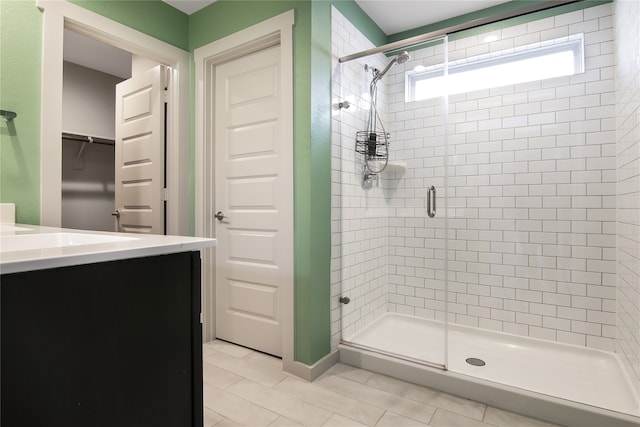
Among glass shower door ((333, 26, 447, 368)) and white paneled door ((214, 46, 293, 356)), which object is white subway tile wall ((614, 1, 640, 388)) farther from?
white paneled door ((214, 46, 293, 356))

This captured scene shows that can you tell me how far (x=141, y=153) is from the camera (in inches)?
108

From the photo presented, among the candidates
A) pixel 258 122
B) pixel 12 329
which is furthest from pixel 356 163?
pixel 12 329

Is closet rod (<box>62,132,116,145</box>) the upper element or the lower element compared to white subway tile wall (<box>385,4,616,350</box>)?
upper

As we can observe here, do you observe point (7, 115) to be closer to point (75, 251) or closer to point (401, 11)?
point (75, 251)

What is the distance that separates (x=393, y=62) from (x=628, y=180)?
1.62 meters

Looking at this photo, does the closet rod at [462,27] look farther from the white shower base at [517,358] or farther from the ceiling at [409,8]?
the white shower base at [517,358]

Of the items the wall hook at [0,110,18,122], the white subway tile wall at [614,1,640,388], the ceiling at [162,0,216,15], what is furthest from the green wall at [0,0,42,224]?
the white subway tile wall at [614,1,640,388]

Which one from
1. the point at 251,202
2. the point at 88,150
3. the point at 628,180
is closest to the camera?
the point at 628,180

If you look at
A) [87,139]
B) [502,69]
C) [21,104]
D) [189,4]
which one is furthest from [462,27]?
[87,139]

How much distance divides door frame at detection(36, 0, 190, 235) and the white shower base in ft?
5.70

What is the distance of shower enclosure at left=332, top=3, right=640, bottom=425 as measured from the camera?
7.27ft

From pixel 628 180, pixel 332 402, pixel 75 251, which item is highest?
pixel 628 180

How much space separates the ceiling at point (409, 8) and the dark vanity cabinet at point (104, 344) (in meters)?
2.44

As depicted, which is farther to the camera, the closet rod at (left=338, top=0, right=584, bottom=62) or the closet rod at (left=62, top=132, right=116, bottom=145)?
the closet rod at (left=62, top=132, right=116, bottom=145)
